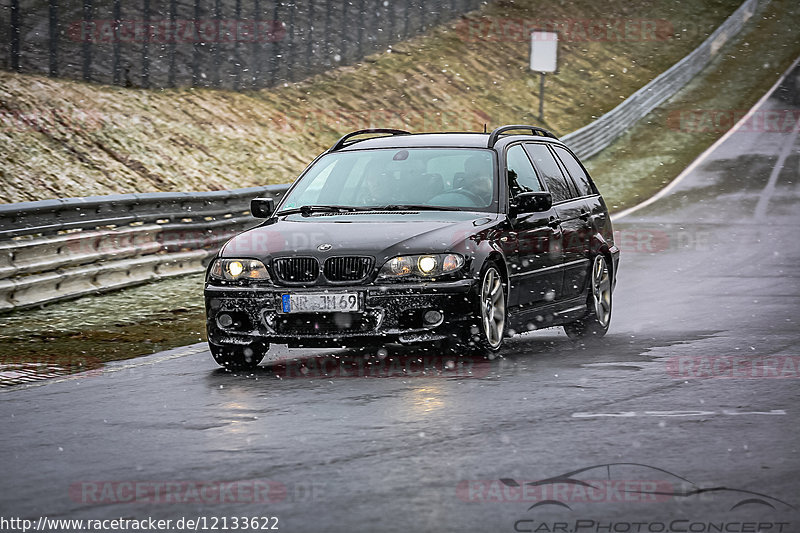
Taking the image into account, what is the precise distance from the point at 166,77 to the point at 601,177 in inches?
432

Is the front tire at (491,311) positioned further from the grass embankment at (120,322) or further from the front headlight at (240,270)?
the grass embankment at (120,322)

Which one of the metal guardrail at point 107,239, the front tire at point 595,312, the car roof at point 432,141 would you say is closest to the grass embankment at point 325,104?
the metal guardrail at point 107,239

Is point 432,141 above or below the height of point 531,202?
above

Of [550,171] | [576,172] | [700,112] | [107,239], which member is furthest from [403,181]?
[700,112]

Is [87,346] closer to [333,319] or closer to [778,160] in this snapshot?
[333,319]

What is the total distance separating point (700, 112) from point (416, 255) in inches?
1614

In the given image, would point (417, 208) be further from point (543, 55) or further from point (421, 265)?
point (543, 55)

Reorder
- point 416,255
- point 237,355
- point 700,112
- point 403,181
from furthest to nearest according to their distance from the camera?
point 700,112, point 403,181, point 237,355, point 416,255

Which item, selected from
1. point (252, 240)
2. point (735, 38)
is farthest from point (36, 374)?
point (735, 38)

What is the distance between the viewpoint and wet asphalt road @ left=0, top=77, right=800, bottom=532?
5.73m

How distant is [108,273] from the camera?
16.2 m

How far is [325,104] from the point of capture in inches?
1644
